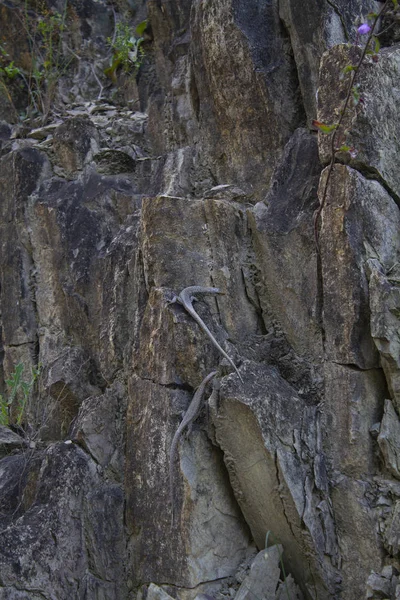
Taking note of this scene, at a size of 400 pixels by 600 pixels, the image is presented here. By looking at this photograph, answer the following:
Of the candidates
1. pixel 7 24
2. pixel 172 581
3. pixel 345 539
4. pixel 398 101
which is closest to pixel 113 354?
pixel 172 581

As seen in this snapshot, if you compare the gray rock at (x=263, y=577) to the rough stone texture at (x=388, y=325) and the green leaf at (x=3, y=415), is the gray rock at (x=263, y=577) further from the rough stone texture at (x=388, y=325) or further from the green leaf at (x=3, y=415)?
the green leaf at (x=3, y=415)

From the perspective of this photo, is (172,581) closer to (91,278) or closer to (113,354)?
(113,354)

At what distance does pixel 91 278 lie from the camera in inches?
268

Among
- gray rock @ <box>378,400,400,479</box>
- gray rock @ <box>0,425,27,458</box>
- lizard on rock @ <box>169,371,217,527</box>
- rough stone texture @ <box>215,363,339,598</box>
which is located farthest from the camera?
gray rock @ <box>0,425,27,458</box>

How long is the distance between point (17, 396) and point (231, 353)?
2.64m

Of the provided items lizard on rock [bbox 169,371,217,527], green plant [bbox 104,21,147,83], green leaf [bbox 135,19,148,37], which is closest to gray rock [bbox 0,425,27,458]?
lizard on rock [bbox 169,371,217,527]

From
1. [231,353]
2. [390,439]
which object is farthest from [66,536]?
[390,439]

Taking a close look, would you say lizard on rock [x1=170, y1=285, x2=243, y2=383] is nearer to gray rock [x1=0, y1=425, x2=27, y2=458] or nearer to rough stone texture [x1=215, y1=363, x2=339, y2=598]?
rough stone texture [x1=215, y1=363, x2=339, y2=598]

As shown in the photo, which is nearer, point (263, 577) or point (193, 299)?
point (263, 577)

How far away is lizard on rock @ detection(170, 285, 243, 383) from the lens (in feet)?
17.2

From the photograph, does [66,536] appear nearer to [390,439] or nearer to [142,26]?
[390,439]

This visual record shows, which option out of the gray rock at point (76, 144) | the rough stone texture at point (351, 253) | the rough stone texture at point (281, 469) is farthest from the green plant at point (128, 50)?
the rough stone texture at point (281, 469)

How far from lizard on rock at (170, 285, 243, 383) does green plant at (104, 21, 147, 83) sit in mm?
3695

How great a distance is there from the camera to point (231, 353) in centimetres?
532
